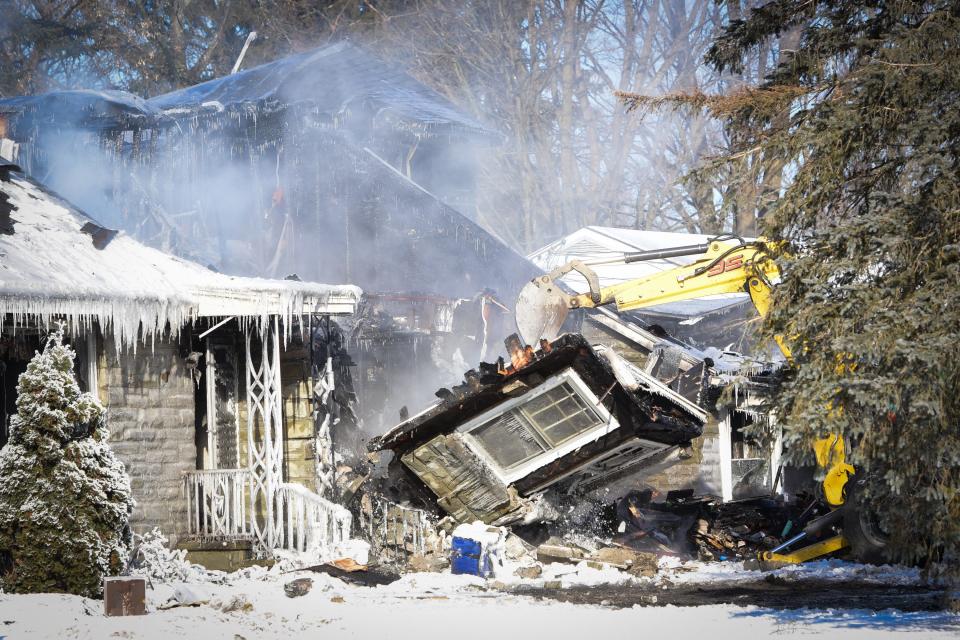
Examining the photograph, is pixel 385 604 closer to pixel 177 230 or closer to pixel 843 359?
pixel 843 359

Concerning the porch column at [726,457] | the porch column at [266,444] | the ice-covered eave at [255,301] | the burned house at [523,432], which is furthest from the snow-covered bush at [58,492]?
the porch column at [726,457]

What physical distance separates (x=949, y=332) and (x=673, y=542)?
310 inches

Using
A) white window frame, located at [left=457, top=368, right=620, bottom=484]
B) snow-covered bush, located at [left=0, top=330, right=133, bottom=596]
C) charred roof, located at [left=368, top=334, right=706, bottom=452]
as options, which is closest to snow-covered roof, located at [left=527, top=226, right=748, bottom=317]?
charred roof, located at [left=368, top=334, right=706, bottom=452]

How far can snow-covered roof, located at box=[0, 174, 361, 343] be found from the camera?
36.1 feet

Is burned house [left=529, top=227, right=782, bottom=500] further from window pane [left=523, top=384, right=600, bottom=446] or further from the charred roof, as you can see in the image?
window pane [left=523, top=384, right=600, bottom=446]

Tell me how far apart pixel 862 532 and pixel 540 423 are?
157 inches

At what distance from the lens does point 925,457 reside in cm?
814

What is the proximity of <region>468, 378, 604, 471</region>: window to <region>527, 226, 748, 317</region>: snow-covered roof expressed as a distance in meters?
11.2

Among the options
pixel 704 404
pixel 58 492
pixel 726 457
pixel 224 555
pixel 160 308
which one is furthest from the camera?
pixel 726 457

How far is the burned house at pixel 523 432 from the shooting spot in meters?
13.3

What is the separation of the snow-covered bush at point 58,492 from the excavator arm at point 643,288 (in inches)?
308

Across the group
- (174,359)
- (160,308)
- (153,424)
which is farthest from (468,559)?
(160,308)

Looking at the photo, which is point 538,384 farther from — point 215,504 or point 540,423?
point 215,504

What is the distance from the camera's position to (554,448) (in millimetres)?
13578
